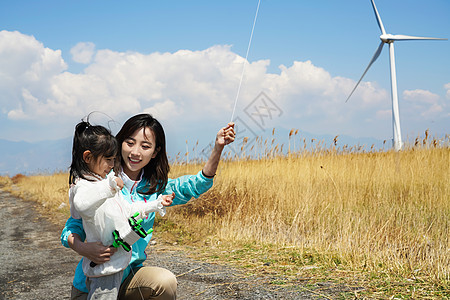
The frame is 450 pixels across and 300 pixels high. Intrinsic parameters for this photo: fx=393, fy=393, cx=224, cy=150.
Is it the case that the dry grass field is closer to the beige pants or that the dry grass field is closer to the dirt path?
the dirt path

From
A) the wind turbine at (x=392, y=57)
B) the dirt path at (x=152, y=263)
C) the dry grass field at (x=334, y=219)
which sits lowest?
the dirt path at (x=152, y=263)

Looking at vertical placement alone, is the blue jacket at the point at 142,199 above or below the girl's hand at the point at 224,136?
below

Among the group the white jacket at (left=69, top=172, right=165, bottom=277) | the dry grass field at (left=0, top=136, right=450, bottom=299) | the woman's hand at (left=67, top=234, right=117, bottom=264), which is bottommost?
the dry grass field at (left=0, top=136, right=450, bottom=299)

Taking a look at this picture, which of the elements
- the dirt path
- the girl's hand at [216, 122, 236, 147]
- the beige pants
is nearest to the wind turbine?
the dirt path

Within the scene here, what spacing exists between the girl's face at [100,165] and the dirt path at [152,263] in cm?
195

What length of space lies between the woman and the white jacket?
5.8 inches

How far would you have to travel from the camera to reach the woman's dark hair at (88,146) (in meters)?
1.85

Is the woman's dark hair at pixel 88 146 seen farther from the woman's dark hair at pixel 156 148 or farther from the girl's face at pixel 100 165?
the woman's dark hair at pixel 156 148

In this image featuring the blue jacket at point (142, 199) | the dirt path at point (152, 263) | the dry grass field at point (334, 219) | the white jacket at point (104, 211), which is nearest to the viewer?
the white jacket at point (104, 211)

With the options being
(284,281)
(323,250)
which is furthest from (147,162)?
(323,250)

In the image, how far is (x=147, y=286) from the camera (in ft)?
6.75

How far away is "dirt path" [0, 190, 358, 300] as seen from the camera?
11.4 ft

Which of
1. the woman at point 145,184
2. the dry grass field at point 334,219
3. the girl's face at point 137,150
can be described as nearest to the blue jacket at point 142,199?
the woman at point 145,184

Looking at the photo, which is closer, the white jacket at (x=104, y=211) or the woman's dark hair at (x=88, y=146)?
the white jacket at (x=104, y=211)
